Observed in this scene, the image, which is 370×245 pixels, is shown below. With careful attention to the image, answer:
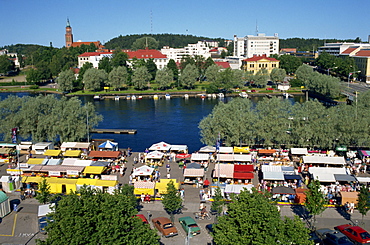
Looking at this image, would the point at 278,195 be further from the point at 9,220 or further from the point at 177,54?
the point at 177,54

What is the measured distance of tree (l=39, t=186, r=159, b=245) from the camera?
8.24 meters

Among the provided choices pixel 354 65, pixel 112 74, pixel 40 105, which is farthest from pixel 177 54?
pixel 40 105

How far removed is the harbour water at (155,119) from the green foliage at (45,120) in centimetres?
456

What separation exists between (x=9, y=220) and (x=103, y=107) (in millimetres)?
31421

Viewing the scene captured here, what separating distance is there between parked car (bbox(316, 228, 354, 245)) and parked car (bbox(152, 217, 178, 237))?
4.19 metres

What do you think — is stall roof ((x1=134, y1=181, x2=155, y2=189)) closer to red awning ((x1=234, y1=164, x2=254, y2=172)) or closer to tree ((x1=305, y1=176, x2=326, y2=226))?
red awning ((x1=234, y1=164, x2=254, y2=172))

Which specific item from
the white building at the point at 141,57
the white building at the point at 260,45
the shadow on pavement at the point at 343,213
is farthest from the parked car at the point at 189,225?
the white building at the point at 260,45

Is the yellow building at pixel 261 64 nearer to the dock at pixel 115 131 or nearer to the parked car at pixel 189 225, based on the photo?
the dock at pixel 115 131

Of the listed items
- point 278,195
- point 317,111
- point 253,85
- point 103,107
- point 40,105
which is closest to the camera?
point 278,195

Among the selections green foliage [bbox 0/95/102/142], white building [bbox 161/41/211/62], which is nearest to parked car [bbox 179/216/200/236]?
green foliage [bbox 0/95/102/142]

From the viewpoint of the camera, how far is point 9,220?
12531 millimetres

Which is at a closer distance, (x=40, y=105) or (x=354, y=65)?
(x=40, y=105)

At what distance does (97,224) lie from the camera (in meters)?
8.48

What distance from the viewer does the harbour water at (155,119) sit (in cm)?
2712
